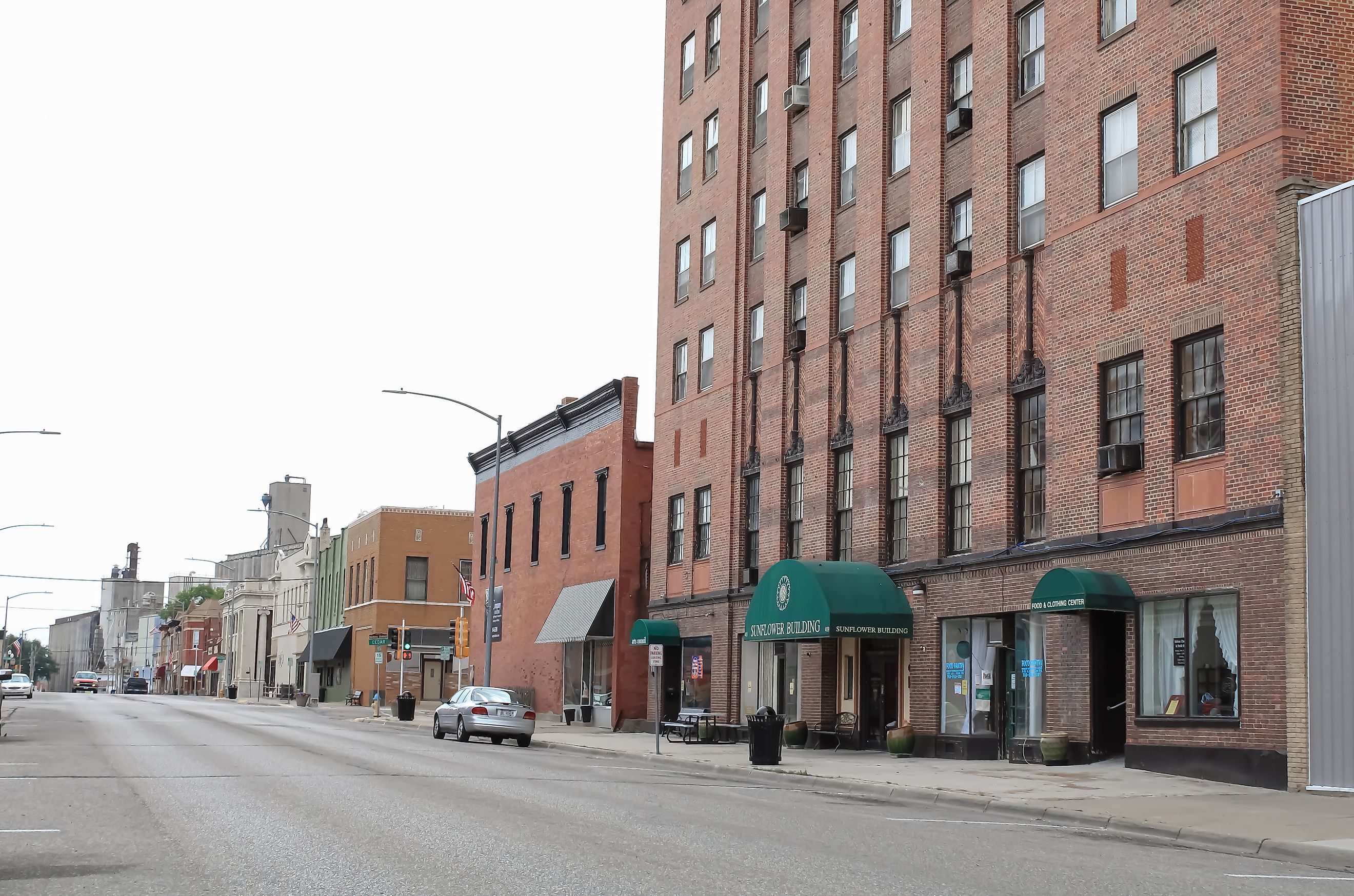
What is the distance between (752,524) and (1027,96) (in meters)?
14.0

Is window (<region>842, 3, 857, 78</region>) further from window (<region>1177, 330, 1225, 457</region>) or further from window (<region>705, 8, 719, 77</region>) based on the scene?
window (<region>1177, 330, 1225, 457</region>)

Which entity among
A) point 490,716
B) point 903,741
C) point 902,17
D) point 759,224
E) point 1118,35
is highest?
point 902,17

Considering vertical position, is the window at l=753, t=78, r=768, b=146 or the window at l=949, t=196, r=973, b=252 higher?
the window at l=753, t=78, r=768, b=146

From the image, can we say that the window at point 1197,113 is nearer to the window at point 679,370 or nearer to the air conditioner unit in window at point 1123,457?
the air conditioner unit in window at point 1123,457

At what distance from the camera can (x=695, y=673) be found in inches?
1575

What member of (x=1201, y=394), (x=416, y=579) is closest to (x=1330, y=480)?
(x=1201, y=394)

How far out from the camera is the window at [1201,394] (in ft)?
72.4

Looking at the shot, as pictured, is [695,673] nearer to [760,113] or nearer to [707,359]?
[707,359]

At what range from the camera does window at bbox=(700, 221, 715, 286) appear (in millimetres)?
41000

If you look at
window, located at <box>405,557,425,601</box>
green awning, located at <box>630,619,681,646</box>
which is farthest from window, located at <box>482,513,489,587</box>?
green awning, located at <box>630,619,681,646</box>

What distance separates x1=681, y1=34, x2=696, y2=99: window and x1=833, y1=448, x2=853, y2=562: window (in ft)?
50.5

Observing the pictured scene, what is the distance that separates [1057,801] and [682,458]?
23.6 meters

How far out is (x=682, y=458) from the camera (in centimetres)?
4138

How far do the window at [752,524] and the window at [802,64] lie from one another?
1016cm
